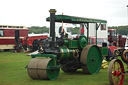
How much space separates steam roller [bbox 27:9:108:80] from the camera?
8.45m

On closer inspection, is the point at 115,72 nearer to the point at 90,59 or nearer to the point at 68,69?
the point at 90,59

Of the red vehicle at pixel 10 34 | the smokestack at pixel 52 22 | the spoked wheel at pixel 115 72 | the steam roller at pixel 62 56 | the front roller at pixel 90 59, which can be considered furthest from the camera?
the red vehicle at pixel 10 34

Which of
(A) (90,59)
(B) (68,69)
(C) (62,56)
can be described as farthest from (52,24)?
(B) (68,69)

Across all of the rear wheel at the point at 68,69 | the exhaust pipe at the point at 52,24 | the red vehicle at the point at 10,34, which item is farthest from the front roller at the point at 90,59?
the red vehicle at the point at 10,34

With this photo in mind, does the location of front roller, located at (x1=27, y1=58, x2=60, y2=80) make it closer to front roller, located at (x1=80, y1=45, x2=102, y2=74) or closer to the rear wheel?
front roller, located at (x1=80, y1=45, x2=102, y2=74)

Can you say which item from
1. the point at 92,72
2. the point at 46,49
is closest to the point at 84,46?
the point at 92,72

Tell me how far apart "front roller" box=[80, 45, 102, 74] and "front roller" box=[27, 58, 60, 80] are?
1.57 m

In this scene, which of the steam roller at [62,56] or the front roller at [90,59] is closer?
the steam roller at [62,56]

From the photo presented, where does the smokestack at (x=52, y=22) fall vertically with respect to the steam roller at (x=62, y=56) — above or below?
above

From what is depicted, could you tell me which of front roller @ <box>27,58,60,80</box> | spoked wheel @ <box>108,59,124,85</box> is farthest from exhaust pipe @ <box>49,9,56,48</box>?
spoked wheel @ <box>108,59,124,85</box>

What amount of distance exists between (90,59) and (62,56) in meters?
1.29

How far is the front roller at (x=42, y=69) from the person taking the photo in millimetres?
8305

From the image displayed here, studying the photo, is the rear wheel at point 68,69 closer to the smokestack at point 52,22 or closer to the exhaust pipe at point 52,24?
the exhaust pipe at point 52,24

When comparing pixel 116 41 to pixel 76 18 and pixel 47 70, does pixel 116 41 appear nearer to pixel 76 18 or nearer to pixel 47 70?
pixel 76 18
